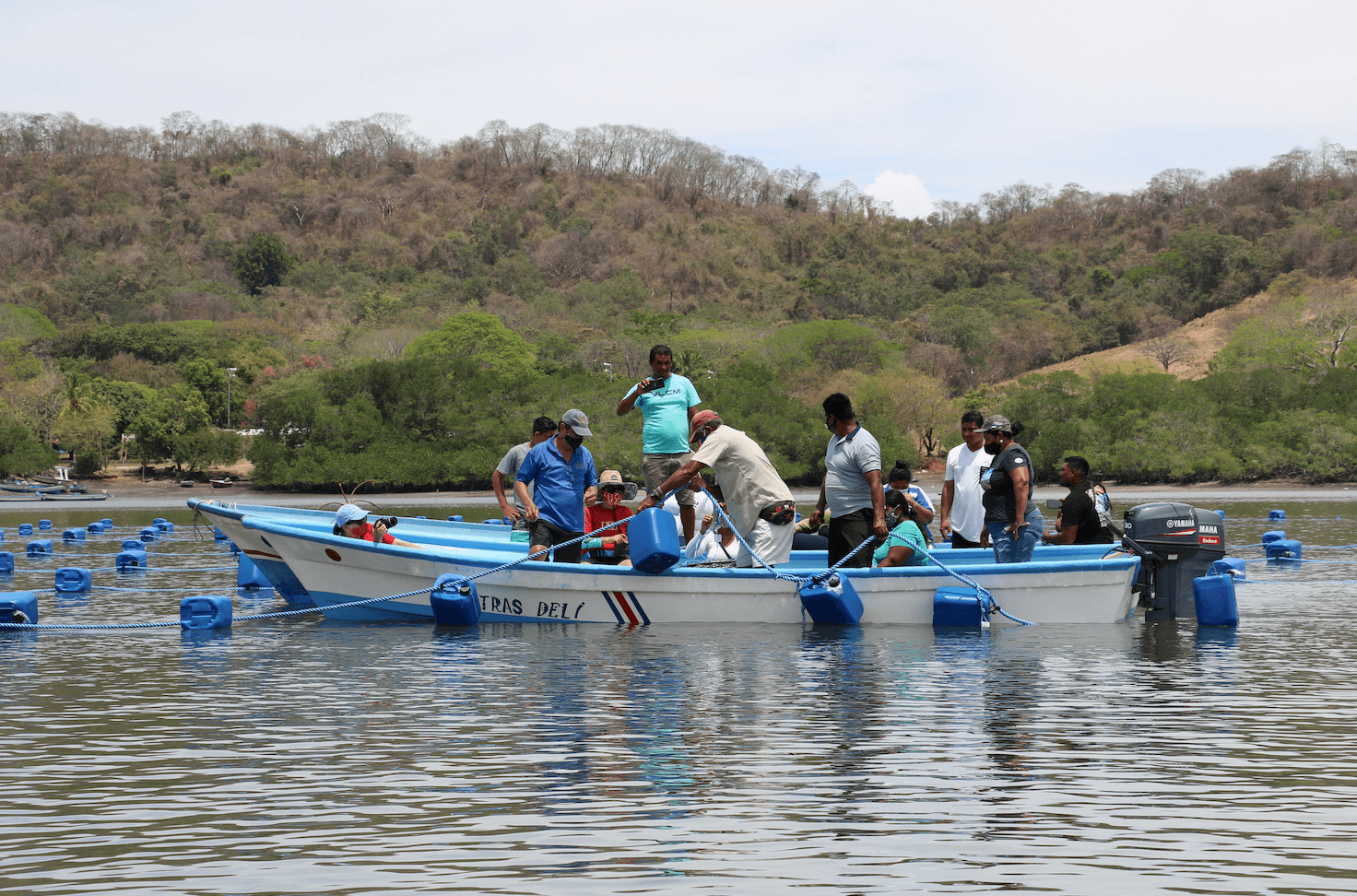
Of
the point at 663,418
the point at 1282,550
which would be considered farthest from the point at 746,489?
the point at 1282,550

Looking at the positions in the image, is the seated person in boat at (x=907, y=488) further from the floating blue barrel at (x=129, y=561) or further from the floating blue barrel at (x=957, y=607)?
the floating blue barrel at (x=129, y=561)

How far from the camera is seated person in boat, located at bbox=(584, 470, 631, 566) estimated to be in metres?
13.1

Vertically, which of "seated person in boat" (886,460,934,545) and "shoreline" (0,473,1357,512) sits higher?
"seated person in boat" (886,460,934,545)

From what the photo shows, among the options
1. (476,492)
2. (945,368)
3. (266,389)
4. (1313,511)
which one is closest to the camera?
(1313,511)

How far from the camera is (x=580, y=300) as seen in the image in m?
128

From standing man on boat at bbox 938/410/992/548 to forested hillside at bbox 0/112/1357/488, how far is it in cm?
5107

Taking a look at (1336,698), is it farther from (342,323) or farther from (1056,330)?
(342,323)

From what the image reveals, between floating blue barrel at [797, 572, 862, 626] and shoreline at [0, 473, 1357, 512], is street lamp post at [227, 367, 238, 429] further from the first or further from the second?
floating blue barrel at [797, 572, 862, 626]

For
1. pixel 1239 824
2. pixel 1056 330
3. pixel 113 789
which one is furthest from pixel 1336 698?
pixel 1056 330

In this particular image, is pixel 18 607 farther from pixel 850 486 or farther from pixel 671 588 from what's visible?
pixel 850 486

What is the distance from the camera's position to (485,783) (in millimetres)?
6258

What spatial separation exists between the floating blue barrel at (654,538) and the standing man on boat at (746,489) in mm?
159

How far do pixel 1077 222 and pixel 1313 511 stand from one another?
113978 millimetres

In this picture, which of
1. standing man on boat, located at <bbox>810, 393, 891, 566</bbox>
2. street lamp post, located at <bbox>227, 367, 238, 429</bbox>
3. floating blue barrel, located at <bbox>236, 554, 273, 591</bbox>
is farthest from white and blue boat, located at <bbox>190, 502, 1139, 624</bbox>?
street lamp post, located at <bbox>227, 367, 238, 429</bbox>
